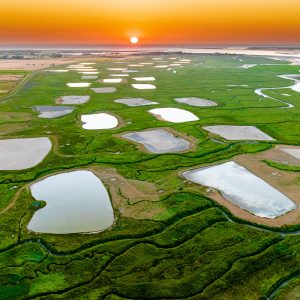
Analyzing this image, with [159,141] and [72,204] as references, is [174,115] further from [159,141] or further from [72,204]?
[72,204]

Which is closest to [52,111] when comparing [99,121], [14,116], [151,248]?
[14,116]

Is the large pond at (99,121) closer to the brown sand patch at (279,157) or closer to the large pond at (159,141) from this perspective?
the large pond at (159,141)

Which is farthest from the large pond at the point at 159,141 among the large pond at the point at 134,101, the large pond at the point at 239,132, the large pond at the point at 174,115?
the large pond at the point at 134,101

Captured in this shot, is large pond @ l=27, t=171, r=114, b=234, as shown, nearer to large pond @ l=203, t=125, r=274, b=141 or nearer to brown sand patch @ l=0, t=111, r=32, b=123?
large pond @ l=203, t=125, r=274, b=141

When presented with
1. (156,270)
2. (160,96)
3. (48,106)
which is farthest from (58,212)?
(160,96)

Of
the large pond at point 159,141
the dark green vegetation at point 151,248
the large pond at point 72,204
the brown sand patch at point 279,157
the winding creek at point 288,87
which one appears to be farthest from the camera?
the winding creek at point 288,87

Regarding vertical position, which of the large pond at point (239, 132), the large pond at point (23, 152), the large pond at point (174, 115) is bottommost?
the large pond at point (174, 115)

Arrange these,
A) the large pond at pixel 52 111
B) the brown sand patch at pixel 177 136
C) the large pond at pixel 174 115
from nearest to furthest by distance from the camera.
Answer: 1. the brown sand patch at pixel 177 136
2. the large pond at pixel 174 115
3. the large pond at pixel 52 111

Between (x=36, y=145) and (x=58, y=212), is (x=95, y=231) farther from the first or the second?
(x=36, y=145)
